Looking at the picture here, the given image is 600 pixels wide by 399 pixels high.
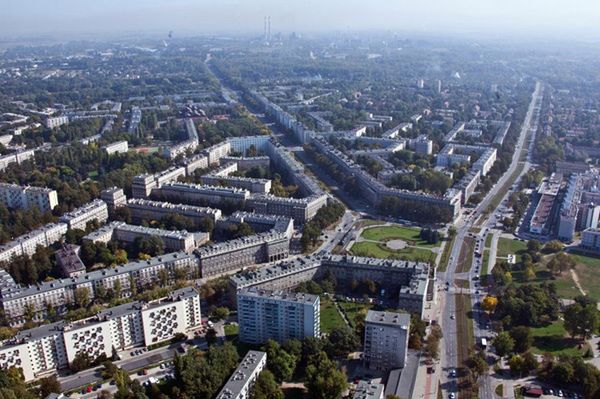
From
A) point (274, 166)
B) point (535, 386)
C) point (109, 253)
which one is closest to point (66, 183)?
point (109, 253)

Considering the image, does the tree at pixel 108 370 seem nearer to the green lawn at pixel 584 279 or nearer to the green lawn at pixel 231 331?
the green lawn at pixel 231 331

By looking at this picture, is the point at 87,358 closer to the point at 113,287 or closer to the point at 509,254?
the point at 113,287

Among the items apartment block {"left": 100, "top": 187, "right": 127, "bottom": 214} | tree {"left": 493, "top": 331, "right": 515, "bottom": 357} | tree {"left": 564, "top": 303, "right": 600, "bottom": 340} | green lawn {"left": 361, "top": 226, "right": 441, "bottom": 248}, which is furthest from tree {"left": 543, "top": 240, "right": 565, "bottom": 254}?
apartment block {"left": 100, "top": 187, "right": 127, "bottom": 214}

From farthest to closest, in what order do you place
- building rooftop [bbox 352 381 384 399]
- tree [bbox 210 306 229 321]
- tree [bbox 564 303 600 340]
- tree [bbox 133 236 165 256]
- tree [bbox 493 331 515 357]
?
tree [bbox 133 236 165 256] → tree [bbox 210 306 229 321] → tree [bbox 564 303 600 340] → tree [bbox 493 331 515 357] → building rooftop [bbox 352 381 384 399]

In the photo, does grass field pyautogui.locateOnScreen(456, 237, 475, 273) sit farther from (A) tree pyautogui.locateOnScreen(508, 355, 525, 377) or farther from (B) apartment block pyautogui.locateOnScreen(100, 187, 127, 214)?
(B) apartment block pyautogui.locateOnScreen(100, 187, 127, 214)

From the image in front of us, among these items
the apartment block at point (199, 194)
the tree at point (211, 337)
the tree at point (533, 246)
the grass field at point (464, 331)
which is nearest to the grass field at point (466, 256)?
the tree at point (533, 246)
